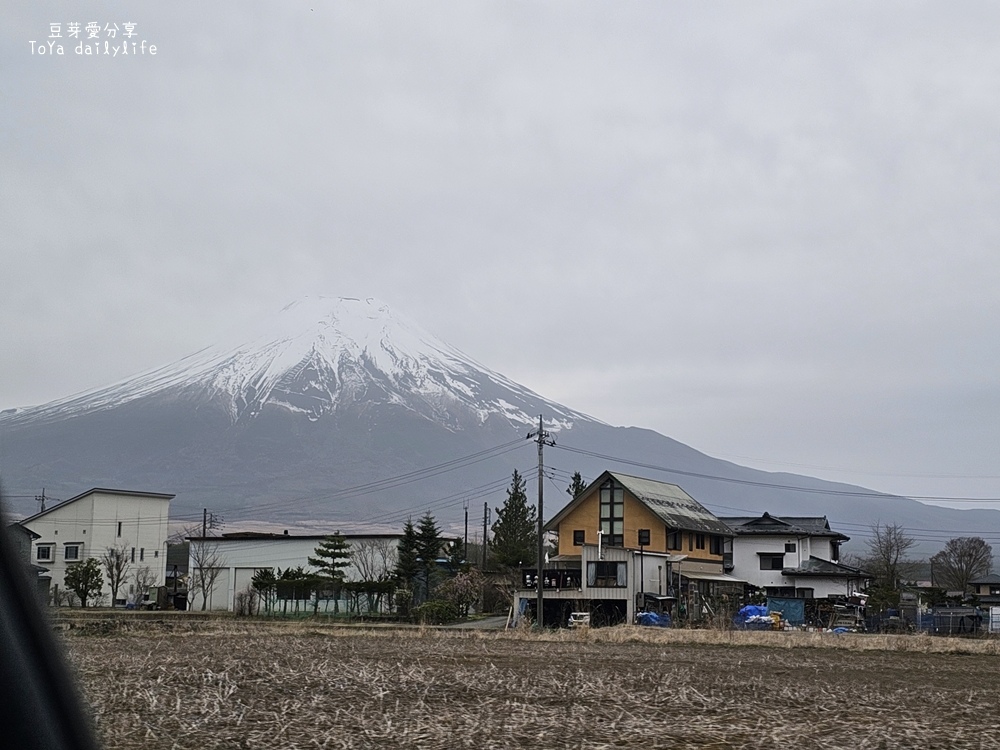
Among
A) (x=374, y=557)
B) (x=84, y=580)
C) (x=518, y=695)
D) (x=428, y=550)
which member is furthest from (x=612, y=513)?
(x=518, y=695)

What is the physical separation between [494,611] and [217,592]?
17.0m

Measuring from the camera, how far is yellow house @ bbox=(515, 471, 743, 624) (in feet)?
128

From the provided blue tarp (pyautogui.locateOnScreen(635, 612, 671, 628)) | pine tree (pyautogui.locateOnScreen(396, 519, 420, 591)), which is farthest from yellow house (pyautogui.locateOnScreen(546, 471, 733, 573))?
blue tarp (pyautogui.locateOnScreen(635, 612, 671, 628))

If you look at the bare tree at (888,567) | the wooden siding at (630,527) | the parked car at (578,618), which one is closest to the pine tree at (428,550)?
the wooden siding at (630,527)

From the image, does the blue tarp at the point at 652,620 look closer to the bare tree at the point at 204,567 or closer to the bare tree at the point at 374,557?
the bare tree at the point at 374,557

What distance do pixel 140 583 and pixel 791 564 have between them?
32355mm

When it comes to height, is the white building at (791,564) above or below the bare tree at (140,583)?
above

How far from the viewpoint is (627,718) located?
38.0 feet

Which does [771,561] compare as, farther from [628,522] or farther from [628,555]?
[628,555]

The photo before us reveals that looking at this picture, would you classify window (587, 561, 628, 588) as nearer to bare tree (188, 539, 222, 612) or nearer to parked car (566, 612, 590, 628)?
parked car (566, 612, 590, 628)

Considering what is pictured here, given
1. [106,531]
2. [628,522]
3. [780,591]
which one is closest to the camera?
[628,522]

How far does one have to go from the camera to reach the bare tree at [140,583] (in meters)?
49.2

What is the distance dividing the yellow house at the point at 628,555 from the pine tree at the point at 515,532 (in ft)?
22.6

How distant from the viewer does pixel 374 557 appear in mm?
55812
